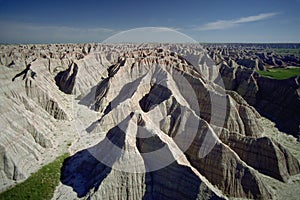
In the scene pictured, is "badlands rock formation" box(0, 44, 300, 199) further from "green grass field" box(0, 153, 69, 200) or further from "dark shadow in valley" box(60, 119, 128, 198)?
"green grass field" box(0, 153, 69, 200)

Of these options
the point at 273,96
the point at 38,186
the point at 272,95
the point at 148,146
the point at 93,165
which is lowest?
the point at 38,186

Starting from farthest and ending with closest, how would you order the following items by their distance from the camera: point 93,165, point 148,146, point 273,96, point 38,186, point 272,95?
point 272,95 → point 273,96 → point 93,165 → point 38,186 → point 148,146

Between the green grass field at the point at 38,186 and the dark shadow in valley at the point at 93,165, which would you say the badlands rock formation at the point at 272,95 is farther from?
the green grass field at the point at 38,186

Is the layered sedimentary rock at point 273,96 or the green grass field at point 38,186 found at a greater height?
the layered sedimentary rock at point 273,96

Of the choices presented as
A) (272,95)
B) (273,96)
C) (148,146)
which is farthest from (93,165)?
(272,95)

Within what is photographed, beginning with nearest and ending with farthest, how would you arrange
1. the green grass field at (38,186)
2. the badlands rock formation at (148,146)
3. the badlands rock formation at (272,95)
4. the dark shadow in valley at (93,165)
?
1. the badlands rock formation at (148,146)
2. the dark shadow in valley at (93,165)
3. the green grass field at (38,186)
4. the badlands rock formation at (272,95)

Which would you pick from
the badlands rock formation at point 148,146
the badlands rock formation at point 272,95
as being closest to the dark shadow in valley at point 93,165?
the badlands rock formation at point 148,146

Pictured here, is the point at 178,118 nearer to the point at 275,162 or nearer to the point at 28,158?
the point at 275,162

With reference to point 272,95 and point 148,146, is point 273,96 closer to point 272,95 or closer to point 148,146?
point 272,95
